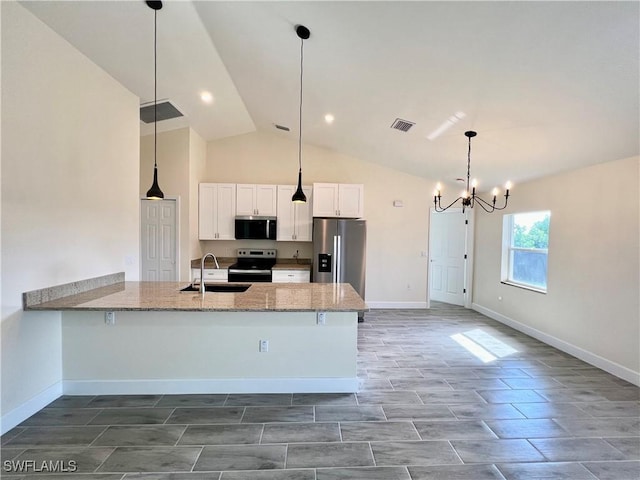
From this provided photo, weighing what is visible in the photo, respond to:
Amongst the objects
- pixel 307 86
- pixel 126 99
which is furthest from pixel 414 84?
pixel 126 99

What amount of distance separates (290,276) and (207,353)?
2.56 metres

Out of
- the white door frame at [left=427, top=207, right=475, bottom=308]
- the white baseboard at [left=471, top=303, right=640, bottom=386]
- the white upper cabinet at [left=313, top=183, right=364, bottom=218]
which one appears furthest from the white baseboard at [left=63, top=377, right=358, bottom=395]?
the white door frame at [left=427, top=207, right=475, bottom=308]

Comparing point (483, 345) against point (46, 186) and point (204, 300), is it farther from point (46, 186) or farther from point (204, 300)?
point (46, 186)

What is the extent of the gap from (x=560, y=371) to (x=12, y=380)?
497cm

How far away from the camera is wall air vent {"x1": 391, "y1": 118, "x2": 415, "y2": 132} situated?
3.89m

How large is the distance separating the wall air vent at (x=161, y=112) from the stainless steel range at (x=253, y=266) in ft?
7.88

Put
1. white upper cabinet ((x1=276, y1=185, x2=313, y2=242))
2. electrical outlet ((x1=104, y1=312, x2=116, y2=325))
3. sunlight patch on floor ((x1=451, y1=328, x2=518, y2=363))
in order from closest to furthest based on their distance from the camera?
electrical outlet ((x1=104, y1=312, x2=116, y2=325)), sunlight patch on floor ((x1=451, y1=328, x2=518, y2=363)), white upper cabinet ((x1=276, y1=185, x2=313, y2=242))

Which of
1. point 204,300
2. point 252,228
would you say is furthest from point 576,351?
point 252,228

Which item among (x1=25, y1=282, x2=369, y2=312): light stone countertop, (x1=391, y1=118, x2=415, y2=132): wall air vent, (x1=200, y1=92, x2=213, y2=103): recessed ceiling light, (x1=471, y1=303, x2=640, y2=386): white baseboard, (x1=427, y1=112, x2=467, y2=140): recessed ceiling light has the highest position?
(x1=200, y1=92, x2=213, y2=103): recessed ceiling light

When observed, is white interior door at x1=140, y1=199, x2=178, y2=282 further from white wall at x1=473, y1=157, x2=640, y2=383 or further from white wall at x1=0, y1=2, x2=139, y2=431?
white wall at x1=473, y1=157, x2=640, y2=383

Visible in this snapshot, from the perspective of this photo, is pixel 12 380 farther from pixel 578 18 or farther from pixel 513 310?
pixel 513 310

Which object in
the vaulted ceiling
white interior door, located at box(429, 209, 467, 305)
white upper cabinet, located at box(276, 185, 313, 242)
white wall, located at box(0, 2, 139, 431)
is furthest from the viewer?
white interior door, located at box(429, 209, 467, 305)
